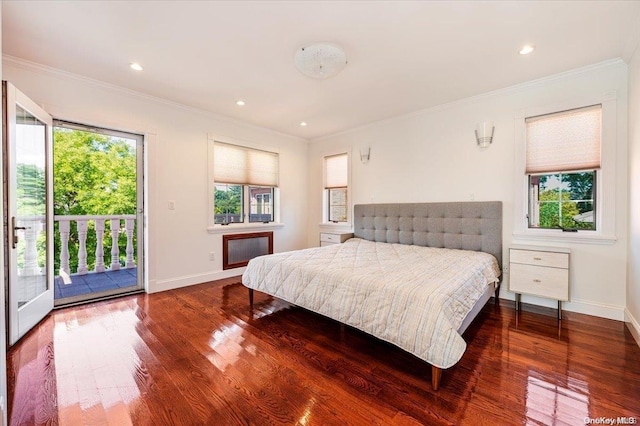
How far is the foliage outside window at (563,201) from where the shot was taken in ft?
9.60

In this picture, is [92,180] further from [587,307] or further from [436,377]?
[587,307]

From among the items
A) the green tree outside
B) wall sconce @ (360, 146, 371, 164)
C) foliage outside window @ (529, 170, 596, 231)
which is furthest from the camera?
wall sconce @ (360, 146, 371, 164)

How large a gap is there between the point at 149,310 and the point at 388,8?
143 inches

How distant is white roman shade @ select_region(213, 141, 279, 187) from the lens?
4.34 m

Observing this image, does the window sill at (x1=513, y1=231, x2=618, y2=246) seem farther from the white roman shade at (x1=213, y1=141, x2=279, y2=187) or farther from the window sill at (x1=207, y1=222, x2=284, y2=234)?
the white roman shade at (x1=213, y1=141, x2=279, y2=187)

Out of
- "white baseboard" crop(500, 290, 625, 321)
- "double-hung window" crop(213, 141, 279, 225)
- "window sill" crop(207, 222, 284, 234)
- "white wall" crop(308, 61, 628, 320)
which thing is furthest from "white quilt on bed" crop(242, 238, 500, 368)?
"double-hung window" crop(213, 141, 279, 225)

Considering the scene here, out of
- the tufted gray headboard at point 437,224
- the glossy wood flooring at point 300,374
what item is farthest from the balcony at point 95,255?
Answer: the tufted gray headboard at point 437,224

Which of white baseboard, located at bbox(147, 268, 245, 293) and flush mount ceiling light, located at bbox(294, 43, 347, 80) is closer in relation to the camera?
flush mount ceiling light, located at bbox(294, 43, 347, 80)

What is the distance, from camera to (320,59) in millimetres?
2457

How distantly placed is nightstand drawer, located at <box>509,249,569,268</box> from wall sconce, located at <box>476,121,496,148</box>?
1.36m

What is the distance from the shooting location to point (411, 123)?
4152 mm

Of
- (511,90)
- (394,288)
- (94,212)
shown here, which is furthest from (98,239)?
(511,90)

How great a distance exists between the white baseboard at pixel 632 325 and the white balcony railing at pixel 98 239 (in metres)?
6.37

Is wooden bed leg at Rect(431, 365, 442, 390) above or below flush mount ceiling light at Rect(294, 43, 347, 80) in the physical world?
below
